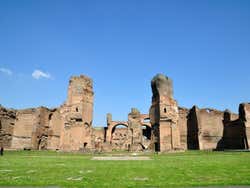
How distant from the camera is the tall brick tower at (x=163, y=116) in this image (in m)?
26.1

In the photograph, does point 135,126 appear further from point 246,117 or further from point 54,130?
point 246,117

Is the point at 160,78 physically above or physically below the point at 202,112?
above

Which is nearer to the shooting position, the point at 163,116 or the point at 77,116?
the point at 163,116

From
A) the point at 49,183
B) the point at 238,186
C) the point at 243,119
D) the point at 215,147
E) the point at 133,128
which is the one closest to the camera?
the point at 238,186

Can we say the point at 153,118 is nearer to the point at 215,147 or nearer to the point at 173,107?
the point at 173,107

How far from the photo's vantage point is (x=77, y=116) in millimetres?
28438

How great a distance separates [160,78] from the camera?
28109 mm

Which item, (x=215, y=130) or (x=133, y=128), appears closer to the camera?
(x=215, y=130)

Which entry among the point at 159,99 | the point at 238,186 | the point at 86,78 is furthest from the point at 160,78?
the point at 238,186

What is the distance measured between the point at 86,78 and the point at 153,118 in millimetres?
10287

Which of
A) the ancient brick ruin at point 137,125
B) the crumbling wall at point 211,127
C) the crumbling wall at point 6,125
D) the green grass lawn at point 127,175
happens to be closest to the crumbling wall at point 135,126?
the ancient brick ruin at point 137,125

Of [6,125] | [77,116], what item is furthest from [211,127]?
[6,125]

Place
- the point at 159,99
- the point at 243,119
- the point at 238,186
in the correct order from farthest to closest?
1. the point at 243,119
2. the point at 159,99
3. the point at 238,186

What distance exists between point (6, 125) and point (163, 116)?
2268cm
